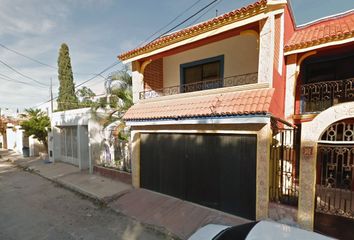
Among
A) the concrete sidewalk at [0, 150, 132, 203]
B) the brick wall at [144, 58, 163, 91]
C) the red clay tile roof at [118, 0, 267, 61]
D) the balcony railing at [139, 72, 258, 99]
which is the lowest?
the concrete sidewalk at [0, 150, 132, 203]

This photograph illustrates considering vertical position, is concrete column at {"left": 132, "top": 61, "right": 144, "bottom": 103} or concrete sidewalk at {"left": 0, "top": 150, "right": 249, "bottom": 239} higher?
concrete column at {"left": 132, "top": 61, "right": 144, "bottom": 103}

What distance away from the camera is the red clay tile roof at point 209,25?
5.29 metres

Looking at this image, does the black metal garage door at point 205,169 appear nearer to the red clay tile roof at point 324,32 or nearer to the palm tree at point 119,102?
the palm tree at point 119,102

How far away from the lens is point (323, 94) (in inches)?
284

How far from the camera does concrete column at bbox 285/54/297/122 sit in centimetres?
691

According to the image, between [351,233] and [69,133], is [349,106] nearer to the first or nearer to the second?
[351,233]

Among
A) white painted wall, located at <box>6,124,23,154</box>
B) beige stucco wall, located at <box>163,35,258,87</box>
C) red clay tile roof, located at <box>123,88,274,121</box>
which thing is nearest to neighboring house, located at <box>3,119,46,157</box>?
white painted wall, located at <box>6,124,23,154</box>

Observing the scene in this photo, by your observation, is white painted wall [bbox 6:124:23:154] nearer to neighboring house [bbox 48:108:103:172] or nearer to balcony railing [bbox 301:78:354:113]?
neighboring house [bbox 48:108:103:172]

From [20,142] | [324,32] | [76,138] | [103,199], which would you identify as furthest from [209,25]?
[20,142]

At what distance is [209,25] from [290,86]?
3659 millimetres

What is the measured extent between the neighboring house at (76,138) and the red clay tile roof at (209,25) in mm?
4966

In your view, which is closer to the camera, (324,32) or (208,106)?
(208,106)

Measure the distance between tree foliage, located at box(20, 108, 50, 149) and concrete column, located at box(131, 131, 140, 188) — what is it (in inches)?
421

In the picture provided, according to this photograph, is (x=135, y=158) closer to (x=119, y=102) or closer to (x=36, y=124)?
(x=119, y=102)
